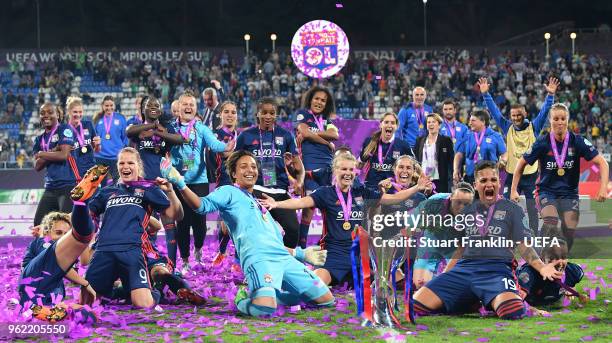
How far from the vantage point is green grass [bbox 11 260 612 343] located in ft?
18.4

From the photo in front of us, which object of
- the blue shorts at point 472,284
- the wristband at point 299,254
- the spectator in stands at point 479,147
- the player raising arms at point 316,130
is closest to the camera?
the blue shorts at point 472,284

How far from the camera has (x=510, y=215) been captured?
6.44 metres

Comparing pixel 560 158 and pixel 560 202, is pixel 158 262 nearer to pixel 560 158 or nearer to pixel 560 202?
pixel 560 202

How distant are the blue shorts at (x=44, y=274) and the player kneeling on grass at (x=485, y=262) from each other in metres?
2.63

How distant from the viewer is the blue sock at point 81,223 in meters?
5.78

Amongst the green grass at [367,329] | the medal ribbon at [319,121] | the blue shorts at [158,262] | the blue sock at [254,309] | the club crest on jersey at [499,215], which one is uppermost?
the medal ribbon at [319,121]

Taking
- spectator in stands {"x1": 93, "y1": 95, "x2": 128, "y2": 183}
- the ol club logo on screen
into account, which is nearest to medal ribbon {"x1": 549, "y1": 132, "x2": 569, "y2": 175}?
spectator in stands {"x1": 93, "y1": 95, "x2": 128, "y2": 183}

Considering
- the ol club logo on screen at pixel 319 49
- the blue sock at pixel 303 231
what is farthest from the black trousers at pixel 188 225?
the ol club logo on screen at pixel 319 49

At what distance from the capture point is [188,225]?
883cm

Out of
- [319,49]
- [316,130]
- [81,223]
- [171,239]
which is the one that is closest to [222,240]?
[171,239]

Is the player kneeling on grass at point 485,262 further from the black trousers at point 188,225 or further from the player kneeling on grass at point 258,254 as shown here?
the black trousers at point 188,225

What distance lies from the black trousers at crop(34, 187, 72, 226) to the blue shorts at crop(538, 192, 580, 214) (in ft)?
16.0

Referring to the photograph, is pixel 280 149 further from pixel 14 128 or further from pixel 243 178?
pixel 14 128

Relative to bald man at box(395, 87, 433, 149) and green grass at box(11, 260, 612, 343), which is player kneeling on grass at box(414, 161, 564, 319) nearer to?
green grass at box(11, 260, 612, 343)
